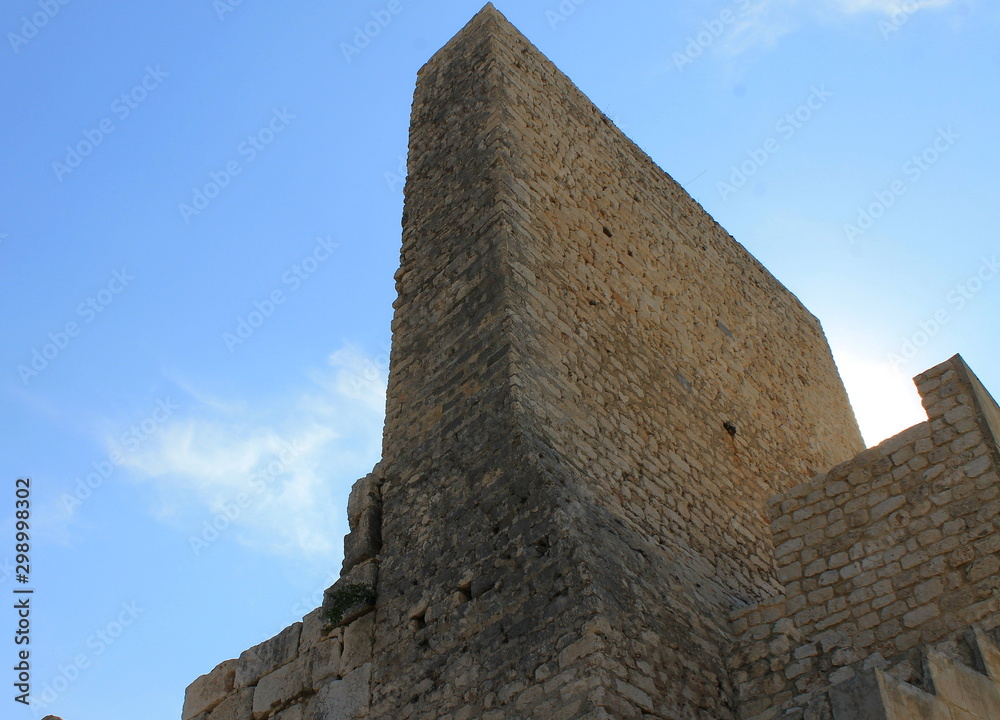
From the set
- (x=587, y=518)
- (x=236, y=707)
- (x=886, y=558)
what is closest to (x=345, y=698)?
(x=236, y=707)

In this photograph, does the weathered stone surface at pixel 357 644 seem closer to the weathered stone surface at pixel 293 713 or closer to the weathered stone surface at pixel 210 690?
the weathered stone surface at pixel 293 713

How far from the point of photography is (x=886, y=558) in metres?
5.59

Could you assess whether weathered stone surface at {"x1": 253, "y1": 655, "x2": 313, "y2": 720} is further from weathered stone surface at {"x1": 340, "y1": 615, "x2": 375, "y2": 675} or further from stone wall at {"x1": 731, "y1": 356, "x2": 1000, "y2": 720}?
stone wall at {"x1": 731, "y1": 356, "x2": 1000, "y2": 720}

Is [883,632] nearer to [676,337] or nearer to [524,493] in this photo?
[524,493]

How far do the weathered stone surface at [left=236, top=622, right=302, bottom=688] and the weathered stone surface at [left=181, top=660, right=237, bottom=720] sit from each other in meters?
0.11

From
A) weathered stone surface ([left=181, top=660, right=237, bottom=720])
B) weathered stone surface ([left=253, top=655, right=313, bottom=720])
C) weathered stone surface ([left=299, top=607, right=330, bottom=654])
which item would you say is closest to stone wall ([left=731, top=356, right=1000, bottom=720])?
weathered stone surface ([left=299, top=607, right=330, bottom=654])

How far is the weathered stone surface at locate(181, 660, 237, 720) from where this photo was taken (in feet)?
22.2

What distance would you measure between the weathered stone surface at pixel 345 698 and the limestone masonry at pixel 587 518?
2cm

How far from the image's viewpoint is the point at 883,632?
536 centimetres

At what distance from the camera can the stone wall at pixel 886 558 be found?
17.2 ft

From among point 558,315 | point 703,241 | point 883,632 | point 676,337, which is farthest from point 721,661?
point 703,241

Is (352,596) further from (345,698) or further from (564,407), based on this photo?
(564,407)

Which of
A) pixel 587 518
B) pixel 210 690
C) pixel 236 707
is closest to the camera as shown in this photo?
pixel 587 518

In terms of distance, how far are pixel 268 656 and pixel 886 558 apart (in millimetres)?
3833
